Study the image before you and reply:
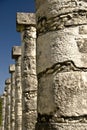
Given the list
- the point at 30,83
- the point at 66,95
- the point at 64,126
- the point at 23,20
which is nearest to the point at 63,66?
the point at 66,95

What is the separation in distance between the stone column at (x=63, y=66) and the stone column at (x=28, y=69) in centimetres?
496

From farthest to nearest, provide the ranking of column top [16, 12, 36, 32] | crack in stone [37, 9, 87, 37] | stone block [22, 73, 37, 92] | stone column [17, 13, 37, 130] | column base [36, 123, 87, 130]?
column top [16, 12, 36, 32], stone block [22, 73, 37, 92], stone column [17, 13, 37, 130], crack in stone [37, 9, 87, 37], column base [36, 123, 87, 130]

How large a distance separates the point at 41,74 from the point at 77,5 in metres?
1.09

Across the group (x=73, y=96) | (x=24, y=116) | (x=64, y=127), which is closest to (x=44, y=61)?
(x=73, y=96)

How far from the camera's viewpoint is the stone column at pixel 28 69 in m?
9.53

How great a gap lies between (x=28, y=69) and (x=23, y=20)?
5.32 feet

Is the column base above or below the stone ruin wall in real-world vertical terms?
below

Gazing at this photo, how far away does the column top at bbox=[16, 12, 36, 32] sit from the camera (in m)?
10.4

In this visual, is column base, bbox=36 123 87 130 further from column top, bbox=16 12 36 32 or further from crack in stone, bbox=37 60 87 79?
column top, bbox=16 12 36 32

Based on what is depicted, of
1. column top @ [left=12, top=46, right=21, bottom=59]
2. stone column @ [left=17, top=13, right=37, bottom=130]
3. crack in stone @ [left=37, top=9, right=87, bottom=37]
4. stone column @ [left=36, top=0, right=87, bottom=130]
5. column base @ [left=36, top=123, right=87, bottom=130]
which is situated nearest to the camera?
column base @ [left=36, top=123, right=87, bottom=130]

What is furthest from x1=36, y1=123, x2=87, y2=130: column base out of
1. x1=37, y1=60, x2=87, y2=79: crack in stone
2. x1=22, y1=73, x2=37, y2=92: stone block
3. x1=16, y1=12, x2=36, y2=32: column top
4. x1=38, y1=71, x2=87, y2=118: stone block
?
x1=16, y1=12, x2=36, y2=32: column top

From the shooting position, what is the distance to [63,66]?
438 centimetres

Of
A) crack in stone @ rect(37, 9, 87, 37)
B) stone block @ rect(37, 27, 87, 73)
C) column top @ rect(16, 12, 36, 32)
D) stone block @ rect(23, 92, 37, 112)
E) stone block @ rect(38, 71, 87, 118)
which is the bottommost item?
stone block @ rect(23, 92, 37, 112)

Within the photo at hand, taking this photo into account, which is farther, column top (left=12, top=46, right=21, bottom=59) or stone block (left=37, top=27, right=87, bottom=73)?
column top (left=12, top=46, right=21, bottom=59)
